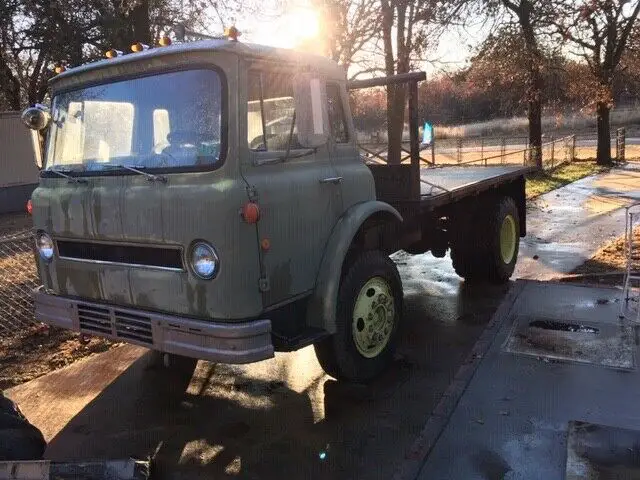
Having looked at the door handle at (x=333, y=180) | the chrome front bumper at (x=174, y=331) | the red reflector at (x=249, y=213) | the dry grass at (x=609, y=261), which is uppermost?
the door handle at (x=333, y=180)

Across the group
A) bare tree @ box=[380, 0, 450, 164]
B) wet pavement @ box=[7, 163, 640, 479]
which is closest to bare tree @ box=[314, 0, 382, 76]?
bare tree @ box=[380, 0, 450, 164]

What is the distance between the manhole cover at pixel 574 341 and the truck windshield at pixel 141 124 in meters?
3.12

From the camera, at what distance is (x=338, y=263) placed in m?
4.04

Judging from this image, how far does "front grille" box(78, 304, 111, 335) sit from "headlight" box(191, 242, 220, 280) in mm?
795

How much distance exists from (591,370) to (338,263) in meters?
2.17

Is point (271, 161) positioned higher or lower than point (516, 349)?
higher

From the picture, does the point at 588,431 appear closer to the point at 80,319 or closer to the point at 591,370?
the point at 591,370

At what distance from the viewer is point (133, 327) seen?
12.3ft

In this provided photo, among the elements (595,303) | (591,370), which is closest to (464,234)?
(595,303)

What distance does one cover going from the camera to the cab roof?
11.7ft

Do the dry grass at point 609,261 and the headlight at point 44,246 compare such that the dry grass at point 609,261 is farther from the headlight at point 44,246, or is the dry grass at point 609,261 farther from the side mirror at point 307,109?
the headlight at point 44,246

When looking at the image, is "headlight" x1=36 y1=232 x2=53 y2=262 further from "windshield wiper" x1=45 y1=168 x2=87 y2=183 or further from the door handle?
the door handle

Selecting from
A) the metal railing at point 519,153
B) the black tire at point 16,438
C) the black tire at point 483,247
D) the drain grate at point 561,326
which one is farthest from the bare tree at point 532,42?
the black tire at point 16,438

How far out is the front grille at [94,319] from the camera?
3.88m
